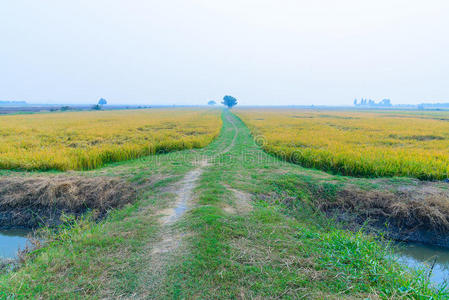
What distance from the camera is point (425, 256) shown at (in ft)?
17.2

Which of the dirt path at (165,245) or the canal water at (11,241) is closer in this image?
the dirt path at (165,245)

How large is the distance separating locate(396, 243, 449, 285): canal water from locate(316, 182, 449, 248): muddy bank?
7.4 inches

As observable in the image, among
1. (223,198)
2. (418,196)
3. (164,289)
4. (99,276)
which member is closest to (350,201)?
(418,196)

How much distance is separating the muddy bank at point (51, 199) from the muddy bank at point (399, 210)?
646 cm

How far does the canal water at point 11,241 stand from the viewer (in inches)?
202

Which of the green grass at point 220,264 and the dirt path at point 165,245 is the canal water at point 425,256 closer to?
the green grass at point 220,264

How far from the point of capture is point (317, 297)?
261 centimetres

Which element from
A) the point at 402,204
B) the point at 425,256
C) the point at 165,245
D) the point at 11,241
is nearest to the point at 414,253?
the point at 425,256

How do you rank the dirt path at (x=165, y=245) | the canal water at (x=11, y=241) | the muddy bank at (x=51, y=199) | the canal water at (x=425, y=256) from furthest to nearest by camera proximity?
the muddy bank at (x=51, y=199), the canal water at (x=11, y=241), the canal water at (x=425, y=256), the dirt path at (x=165, y=245)

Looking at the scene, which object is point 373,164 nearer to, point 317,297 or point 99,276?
point 317,297

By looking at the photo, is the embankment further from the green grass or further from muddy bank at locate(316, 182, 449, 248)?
the green grass

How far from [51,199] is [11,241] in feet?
4.31

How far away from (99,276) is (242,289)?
1.97 m

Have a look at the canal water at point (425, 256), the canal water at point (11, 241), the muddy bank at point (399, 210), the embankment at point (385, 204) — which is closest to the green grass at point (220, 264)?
the embankment at point (385, 204)
